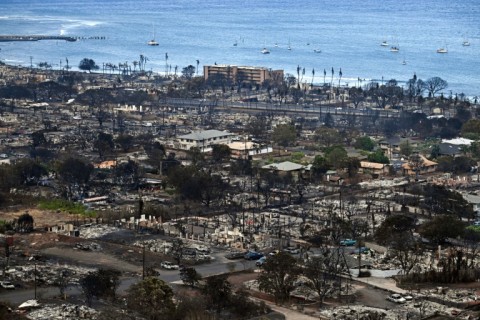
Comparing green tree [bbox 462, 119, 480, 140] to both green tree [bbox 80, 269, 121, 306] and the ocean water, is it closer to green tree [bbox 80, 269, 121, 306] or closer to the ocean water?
the ocean water

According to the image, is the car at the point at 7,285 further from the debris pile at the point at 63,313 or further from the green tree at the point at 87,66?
the green tree at the point at 87,66

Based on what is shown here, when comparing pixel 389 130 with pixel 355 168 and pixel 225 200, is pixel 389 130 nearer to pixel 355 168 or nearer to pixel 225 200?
pixel 355 168

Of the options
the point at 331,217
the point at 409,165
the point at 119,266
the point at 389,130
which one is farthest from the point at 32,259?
the point at 389,130

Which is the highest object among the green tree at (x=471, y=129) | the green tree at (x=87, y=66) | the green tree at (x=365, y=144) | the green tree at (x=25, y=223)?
the green tree at (x=87, y=66)

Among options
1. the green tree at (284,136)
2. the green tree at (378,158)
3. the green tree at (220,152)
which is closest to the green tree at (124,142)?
the green tree at (220,152)

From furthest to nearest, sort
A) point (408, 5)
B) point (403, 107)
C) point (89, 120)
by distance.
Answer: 1. point (408, 5)
2. point (403, 107)
3. point (89, 120)

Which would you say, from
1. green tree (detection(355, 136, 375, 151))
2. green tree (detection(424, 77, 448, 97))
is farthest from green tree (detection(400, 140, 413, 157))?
green tree (detection(424, 77, 448, 97))
